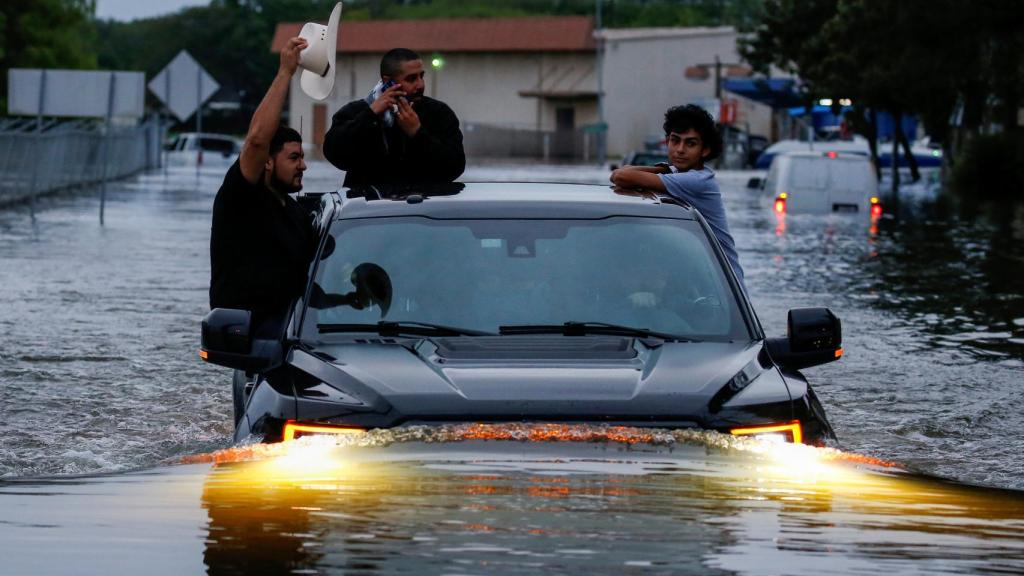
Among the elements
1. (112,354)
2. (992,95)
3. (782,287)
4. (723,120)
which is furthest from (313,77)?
(723,120)

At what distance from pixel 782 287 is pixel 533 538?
15.4m

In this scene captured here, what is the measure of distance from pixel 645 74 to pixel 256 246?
98675 millimetres

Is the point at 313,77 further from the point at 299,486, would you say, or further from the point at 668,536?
the point at 668,536

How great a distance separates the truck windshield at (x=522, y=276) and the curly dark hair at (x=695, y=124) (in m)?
1.43

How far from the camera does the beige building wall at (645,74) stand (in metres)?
104

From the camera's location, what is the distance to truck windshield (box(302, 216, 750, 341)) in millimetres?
6336

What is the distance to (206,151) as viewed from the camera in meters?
73.8

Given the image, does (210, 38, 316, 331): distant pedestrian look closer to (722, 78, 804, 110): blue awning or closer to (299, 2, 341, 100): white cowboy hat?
(299, 2, 341, 100): white cowboy hat

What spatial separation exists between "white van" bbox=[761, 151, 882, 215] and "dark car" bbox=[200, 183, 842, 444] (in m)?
24.4

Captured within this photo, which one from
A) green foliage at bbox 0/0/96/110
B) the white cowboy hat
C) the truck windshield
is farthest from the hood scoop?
green foliage at bbox 0/0/96/110

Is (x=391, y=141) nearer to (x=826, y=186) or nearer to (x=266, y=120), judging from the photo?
(x=266, y=120)

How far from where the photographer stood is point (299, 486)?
4.36m

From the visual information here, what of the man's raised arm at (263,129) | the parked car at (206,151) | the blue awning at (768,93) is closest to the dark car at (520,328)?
the man's raised arm at (263,129)

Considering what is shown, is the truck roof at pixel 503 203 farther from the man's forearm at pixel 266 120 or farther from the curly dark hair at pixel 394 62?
the curly dark hair at pixel 394 62
